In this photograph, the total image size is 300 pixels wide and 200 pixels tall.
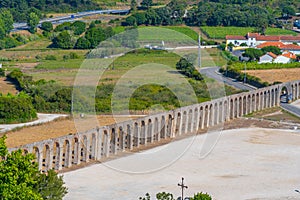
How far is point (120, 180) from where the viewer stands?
57219 millimetres

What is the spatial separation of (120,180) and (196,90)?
41.9 meters

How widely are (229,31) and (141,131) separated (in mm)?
95562

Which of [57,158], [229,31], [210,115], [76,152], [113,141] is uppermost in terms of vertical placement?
[57,158]

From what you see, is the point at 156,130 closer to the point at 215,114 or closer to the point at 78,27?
the point at 215,114

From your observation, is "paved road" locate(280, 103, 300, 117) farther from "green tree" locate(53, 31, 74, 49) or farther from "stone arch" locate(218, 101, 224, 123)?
"green tree" locate(53, 31, 74, 49)

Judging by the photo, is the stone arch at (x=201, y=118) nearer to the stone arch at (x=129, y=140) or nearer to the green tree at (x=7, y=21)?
the stone arch at (x=129, y=140)

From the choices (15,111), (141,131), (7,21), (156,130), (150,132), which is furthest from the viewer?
(7,21)

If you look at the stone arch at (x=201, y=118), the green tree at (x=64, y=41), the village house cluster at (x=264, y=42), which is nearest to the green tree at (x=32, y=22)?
the green tree at (x=64, y=41)

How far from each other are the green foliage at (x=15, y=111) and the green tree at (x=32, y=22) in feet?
280

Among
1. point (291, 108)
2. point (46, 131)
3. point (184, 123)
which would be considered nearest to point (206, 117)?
point (184, 123)

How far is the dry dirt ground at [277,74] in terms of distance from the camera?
110669mm

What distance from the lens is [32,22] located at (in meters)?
166

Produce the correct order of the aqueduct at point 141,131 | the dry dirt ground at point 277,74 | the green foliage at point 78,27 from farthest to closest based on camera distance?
1. the green foliage at point 78,27
2. the dry dirt ground at point 277,74
3. the aqueduct at point 141,131

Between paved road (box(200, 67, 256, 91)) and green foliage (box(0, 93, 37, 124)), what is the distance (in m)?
32.1
